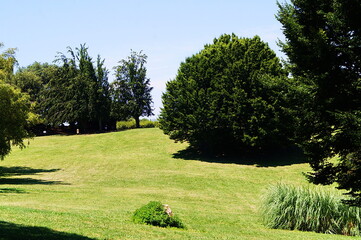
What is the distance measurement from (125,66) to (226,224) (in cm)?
6527

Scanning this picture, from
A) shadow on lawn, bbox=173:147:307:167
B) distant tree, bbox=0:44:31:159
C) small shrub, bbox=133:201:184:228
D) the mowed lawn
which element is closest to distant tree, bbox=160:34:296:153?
shadow on lawn, bbox=173:147:307:167

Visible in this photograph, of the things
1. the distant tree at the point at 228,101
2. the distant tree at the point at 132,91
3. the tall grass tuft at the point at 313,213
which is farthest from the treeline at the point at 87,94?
the tall grass tuft at the point at 313,213

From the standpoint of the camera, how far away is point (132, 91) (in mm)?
76875

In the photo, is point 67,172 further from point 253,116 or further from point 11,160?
point 253,116

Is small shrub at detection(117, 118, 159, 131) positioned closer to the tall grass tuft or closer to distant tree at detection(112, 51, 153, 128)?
distant tree at detection(112, 51, 153, 128)

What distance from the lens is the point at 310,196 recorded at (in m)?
17.6

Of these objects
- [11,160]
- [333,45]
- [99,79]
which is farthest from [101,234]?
[99,79]

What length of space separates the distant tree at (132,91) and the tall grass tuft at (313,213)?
5868 centimetres

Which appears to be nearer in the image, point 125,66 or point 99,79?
point 99,79

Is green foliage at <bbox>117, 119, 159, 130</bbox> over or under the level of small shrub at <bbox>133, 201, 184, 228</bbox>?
over

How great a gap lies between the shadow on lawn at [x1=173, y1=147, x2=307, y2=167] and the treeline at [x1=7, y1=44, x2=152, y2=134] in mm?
27123

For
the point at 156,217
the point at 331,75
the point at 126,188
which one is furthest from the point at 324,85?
the point at 126,188

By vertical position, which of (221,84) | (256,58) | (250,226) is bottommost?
(250,226)

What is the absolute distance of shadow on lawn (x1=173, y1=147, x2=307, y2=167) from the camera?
42259mm
